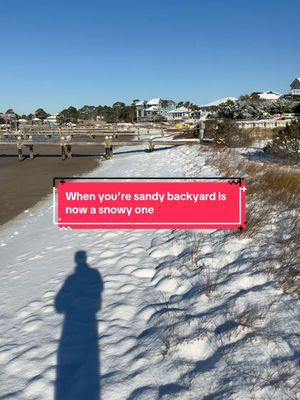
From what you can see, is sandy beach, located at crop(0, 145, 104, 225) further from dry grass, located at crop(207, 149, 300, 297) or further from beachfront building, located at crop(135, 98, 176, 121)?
beachfront building, located at crop(135, 98, 176, 121)

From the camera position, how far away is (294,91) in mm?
62781

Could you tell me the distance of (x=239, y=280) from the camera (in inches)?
162

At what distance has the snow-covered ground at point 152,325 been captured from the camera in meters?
2.83

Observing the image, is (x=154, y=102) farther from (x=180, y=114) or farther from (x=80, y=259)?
(x=80, y=259)

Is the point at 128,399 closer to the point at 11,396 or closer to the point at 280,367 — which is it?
the point at 11,396

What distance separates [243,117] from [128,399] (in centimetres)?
4687

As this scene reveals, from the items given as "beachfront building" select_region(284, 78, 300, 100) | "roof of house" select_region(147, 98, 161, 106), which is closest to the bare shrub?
"beachfront building" select_region(284, 78, 300, 100)

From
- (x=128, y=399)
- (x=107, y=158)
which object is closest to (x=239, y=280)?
(x=128, y=399)

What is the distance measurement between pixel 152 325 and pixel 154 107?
114269 millimetres

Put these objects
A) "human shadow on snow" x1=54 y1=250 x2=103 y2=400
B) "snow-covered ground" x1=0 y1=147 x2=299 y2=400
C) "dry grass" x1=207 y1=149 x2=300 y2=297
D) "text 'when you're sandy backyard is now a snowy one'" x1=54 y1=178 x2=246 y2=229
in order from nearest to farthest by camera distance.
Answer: "snow-covered ground" x1=0 y1=147 x2=299 y2=400 → "human shadow on snow" x1=54 y1=250 x2=103 y2=400 → "dry grass" x1=207 y1=149 x2=300 y2=297 → "text 'when you're sandy backyard is now a snowy one'" x1=54 y1=178 x2=246 y2=229

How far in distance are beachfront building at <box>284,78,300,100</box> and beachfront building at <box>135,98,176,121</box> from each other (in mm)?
47206

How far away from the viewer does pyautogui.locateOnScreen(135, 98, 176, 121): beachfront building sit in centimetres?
11146

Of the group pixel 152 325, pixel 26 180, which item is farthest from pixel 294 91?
pixel 152 325

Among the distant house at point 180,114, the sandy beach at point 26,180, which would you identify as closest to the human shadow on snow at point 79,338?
the sandy beach at point 26,180
